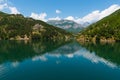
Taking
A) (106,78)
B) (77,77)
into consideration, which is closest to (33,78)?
(77,77)

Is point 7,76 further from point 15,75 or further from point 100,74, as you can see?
point 100,74

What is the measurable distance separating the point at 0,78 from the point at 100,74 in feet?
118

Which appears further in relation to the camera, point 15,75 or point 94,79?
point 15,75

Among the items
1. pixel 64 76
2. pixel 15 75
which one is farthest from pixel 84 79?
pixel 15 75

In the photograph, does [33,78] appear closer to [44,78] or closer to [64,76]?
[44,78]

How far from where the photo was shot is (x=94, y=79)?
66.6 metres

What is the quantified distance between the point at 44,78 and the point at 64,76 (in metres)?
7.37

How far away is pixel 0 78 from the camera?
2611 inches

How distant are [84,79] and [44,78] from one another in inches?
533

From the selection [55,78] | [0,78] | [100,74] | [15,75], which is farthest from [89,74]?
[0,78]

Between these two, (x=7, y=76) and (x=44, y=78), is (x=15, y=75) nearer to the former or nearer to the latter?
(x=7, y=76)

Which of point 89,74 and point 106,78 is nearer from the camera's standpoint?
point 106,78

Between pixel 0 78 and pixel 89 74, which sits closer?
pixel 0 78

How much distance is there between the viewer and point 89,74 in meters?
74.4
